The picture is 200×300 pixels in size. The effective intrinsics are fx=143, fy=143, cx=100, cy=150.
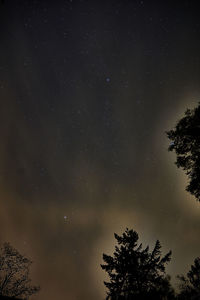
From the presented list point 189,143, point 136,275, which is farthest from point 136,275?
point 189,143

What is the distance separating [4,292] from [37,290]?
4.31 m

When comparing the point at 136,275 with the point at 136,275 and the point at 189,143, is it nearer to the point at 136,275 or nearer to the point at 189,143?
the point at 136,275

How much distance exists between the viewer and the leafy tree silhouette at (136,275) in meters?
11.4

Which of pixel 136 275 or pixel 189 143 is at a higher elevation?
pixel 189 143

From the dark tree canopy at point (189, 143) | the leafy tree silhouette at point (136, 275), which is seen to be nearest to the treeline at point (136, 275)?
the leafy tree silhouette at point (136, 275)

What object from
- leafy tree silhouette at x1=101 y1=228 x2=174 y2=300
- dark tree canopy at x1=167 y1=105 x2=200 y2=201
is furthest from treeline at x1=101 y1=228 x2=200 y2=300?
dark tree canopy at x1=167 y1=105 x2=200 y2=201

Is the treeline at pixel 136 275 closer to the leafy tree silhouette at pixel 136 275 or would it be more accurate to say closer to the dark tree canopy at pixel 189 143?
the leafy tree silhouette at pixel 136 275

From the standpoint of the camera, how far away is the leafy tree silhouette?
11.4 m

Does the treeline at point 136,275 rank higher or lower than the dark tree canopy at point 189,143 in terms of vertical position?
lower

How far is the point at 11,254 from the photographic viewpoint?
858 inches

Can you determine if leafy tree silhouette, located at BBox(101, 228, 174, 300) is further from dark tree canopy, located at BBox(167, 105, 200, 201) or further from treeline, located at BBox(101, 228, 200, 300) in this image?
dark tree canopy, located at BBox(167, 105, 200, 201)

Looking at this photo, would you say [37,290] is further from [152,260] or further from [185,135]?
[185,135]

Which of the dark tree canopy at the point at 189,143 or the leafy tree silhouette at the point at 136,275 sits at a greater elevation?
the dark tree canopy at the point at 189,143

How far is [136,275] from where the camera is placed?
12.0 m
